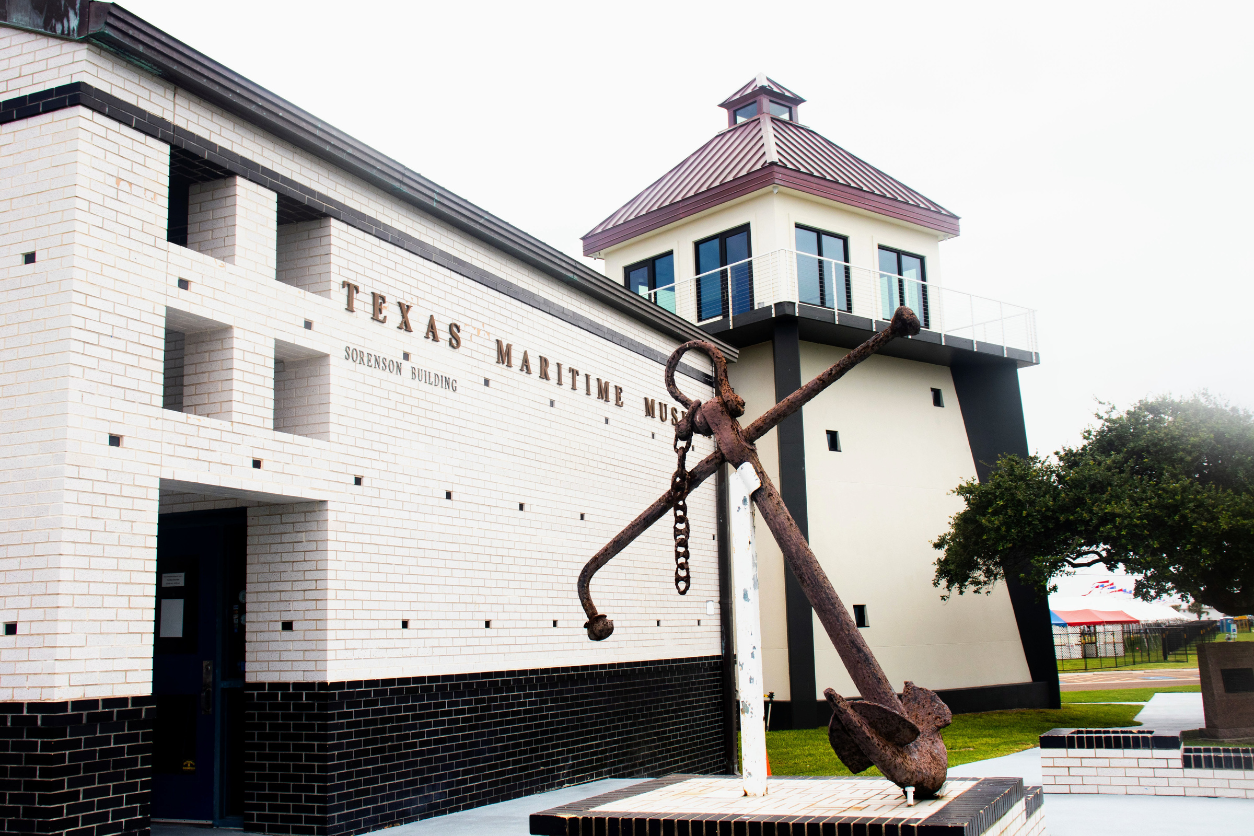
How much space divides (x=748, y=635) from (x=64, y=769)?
170 inches

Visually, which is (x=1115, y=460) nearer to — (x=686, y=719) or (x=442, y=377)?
(x=686, y=719)

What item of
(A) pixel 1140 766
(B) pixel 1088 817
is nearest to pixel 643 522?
(B) pixel 1088 817

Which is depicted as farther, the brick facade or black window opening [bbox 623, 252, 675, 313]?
black window opening [bbox 623, 252, 675, 313]

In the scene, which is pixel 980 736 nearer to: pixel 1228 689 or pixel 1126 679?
pixel 1228 689

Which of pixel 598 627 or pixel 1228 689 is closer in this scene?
pixel 598 627

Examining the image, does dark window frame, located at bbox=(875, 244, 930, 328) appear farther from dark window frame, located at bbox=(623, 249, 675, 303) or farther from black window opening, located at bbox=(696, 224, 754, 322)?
dark window frame, located at bbox=(623, 249, 675, 303)

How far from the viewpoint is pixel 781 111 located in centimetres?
2605

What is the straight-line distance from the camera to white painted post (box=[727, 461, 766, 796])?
6.09 m

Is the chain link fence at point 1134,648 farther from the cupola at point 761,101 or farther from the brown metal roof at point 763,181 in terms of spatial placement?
the cupola at point 761,101

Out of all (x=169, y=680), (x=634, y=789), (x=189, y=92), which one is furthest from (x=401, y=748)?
(x=189, y=92)

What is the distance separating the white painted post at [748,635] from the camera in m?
6.09

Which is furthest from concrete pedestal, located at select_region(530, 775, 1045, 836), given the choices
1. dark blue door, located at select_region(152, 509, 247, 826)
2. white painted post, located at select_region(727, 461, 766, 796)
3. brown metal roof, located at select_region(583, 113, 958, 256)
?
brown metal roof, located at select_region(583, 113, 958, 256)

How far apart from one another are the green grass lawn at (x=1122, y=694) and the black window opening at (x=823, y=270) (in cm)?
1178

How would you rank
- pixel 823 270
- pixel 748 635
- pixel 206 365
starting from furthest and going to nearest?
pixel 823 270 → pixel 206 365 → pixel 748 635
